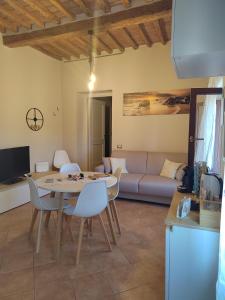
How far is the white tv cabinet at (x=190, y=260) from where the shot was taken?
4.59 ft

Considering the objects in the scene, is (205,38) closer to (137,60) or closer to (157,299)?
(157,299)

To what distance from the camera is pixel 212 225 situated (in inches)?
54.8

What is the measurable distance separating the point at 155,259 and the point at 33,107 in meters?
3.77

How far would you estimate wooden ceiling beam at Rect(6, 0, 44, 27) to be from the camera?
311 centimetres

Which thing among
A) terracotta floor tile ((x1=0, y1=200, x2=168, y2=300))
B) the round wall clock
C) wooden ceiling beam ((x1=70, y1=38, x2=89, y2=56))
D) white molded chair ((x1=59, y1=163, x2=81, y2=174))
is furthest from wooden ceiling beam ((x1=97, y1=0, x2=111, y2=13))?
terracotta floor tile ((x1=0, y1=200, x2=168, y2=300))

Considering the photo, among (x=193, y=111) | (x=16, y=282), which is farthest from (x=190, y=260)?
(x=16, y=282)

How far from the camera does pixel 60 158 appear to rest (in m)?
5.49

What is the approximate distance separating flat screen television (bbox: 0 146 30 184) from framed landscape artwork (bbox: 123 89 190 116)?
89.2 inches

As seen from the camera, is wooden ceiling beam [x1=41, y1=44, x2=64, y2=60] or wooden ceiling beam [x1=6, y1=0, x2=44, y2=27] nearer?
wooden ceiling beam [x1=6, y1=0, x2=44, y2=27]

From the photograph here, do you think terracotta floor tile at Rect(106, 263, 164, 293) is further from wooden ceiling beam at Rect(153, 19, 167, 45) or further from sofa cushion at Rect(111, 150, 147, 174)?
wooden ceiling beam at Rect(153, 19, 167, 45)

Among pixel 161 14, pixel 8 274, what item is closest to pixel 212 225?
pixel 8 274

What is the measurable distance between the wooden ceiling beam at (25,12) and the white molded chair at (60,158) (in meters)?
2.78

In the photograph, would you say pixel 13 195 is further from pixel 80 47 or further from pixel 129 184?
pixel 80 47

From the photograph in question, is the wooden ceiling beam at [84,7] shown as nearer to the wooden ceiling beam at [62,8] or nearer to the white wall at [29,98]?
the wooden ceiling beam at [62,8]
